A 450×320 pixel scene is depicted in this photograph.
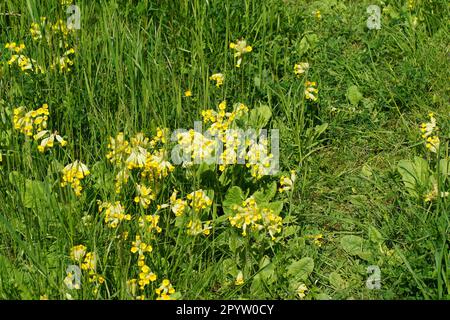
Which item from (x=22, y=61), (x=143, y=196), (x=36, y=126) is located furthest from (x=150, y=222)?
(x=22, y=61)

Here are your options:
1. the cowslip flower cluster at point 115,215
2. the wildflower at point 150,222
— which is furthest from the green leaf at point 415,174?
the cowslip flower cluster at point 115,215

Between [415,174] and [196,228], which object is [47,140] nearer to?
[196,228]

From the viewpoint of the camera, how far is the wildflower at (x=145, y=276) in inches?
106

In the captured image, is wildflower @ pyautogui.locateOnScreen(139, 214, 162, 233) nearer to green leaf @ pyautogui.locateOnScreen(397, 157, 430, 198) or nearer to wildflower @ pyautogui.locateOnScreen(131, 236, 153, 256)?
wildflower @ pyautogui.locateOnScreen(131, 236, 153, 256)

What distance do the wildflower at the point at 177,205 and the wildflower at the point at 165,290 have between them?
0.36 m

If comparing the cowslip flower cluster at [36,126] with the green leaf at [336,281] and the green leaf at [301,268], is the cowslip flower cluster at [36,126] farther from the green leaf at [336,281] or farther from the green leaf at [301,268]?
the green leaf at [336,281]

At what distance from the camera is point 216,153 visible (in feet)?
10.7

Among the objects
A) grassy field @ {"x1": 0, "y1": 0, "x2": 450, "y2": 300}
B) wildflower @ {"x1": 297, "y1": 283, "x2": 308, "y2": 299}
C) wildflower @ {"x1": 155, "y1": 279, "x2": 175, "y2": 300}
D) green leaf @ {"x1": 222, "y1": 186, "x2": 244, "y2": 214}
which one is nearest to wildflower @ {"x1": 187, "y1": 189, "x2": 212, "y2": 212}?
grassy field @ {"x1": 0, "y1": 0, "x2": 450, "y2": 300}

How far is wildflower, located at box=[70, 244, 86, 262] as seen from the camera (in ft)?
8.90

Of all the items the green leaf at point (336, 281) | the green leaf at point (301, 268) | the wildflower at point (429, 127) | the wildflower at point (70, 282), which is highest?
the wildflower at point (429, 127)

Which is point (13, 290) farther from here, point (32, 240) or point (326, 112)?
point (326, 112)

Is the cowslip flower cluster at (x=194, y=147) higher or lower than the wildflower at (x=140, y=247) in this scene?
higher

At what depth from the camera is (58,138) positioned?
125 inches

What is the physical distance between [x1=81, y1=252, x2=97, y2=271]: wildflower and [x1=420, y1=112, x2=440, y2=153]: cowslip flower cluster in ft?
5.33
